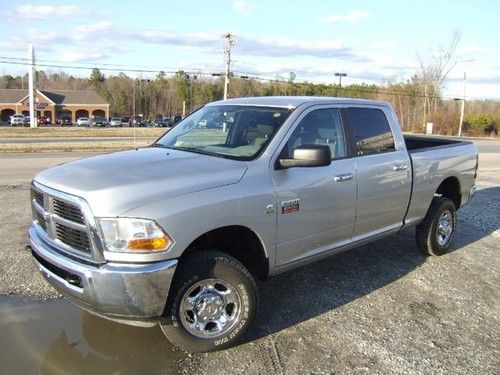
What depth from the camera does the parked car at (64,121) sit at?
269ft

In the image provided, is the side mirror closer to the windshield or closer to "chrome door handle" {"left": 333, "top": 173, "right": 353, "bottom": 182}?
the windshield

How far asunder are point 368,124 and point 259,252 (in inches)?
79.4

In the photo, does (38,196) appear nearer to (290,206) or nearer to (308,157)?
(290,206)

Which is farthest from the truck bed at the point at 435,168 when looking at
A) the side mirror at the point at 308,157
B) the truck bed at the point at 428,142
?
the side mirror at the point at 308,157

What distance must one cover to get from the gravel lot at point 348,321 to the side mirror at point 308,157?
137 centimetres

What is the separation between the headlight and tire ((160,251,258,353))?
0.38m

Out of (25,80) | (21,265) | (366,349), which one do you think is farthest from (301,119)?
(25,80)

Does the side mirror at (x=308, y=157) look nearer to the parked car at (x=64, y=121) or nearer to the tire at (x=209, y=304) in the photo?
the tire at (x=209, y=304)

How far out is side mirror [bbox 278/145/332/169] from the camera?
3.81 metres

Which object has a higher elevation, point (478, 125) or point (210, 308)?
point (478, 125)

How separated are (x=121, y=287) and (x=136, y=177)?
0.78 meters

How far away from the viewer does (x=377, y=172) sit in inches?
192

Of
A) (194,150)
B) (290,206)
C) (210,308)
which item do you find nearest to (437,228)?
(290,206)

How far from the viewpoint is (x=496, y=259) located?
6164mm
